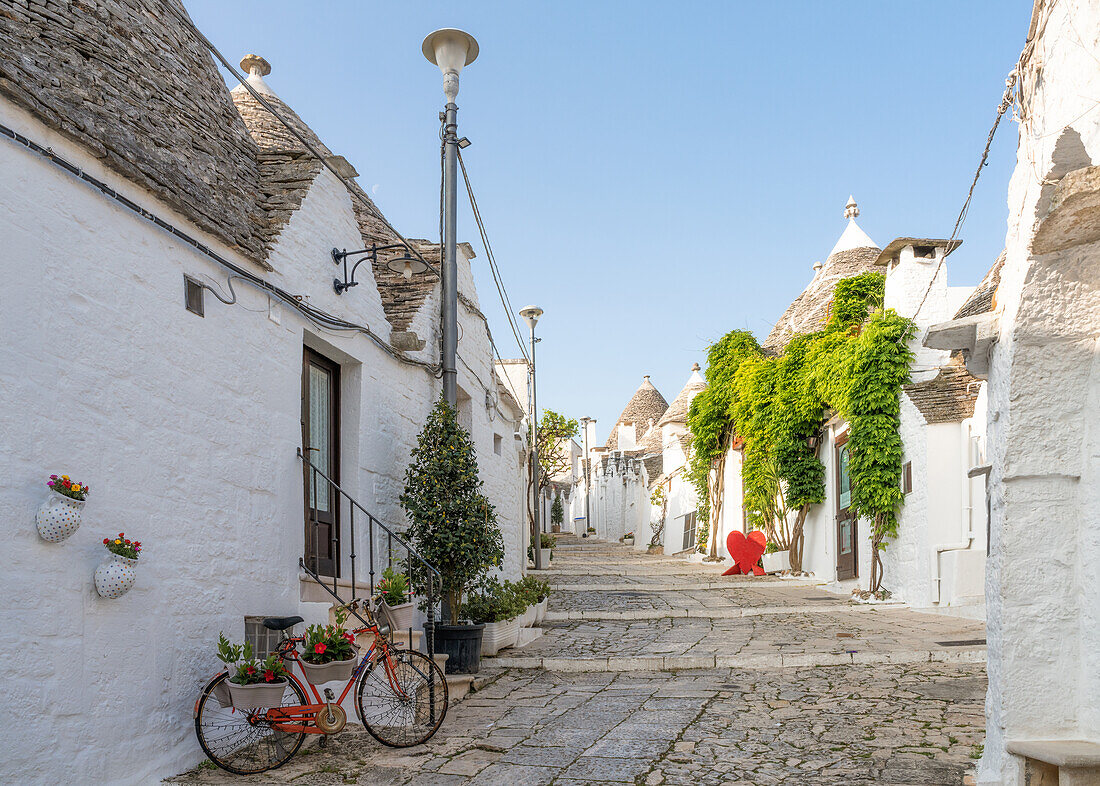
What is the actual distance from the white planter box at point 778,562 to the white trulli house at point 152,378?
36.6 feet

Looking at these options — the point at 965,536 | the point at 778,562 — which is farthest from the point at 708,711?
the point at 778,562

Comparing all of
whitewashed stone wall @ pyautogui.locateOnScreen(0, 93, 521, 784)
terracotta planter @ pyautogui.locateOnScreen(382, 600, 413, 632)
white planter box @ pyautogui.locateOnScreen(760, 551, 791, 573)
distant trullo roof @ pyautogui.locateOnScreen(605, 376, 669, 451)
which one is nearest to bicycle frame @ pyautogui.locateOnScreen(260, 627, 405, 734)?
whitewashed stone wall @ pyautogui.locateOnScreen(0, 93, 521, 784)

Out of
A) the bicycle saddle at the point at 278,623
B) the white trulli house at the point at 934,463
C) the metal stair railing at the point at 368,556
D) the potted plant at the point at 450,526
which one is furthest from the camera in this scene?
the white trulli house at the point at 934,463

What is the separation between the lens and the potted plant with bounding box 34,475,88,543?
4.04m

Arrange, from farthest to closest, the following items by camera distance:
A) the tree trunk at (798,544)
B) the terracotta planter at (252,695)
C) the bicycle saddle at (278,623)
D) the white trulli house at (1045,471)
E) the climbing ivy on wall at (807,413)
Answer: the tree trunk at (798,544) < the climbing ivy on wall at (807,413) < the bicycle saddle at (278,623) < the terracotta planter at (252,695) < the white trulli house at (1045,471)

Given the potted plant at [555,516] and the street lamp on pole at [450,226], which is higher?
the street lamp on pole at [450,226]

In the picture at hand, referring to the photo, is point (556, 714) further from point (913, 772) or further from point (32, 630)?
point (32, 630)

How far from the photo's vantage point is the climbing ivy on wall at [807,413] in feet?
39.6

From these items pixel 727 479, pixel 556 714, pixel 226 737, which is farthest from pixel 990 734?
pixel 727 479

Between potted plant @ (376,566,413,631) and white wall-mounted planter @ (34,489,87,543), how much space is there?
307 centimetres

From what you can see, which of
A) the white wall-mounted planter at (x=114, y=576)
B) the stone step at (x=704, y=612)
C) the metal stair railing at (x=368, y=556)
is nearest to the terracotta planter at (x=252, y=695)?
the white wall-mounted planter at (x=114, y=576)

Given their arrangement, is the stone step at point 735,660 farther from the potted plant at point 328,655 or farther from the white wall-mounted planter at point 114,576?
the white wall-mounted planter at point 114,576

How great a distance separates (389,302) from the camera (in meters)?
9.09

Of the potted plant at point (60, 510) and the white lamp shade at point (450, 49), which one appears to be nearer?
the potted plant at point (60, 510)
